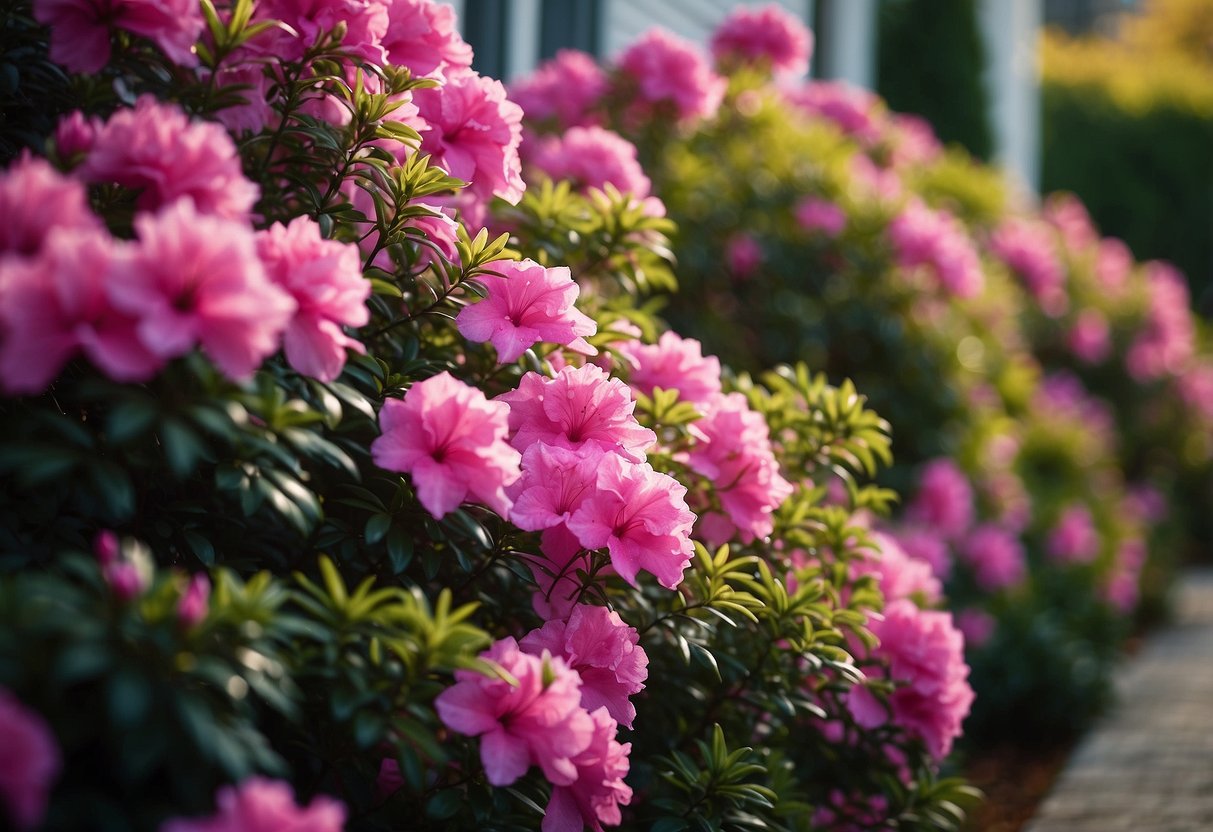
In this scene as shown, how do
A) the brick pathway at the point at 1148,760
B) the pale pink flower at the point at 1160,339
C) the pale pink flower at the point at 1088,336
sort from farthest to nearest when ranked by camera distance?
the pale pink flower at the point at 1160,339 < the pale pink flower at the point at 1088,336 < the brick pathway at the point at 1148,760

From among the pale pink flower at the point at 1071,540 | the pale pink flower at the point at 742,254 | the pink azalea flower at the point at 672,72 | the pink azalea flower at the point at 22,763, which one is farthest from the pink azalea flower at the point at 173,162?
the pale pink flower at the point at 1071,540

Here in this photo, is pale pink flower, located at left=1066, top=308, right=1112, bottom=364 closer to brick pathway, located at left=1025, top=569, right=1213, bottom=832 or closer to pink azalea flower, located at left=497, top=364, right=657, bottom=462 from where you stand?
brick pathway, located at left=1025, top=569, right=1213, bottom=832

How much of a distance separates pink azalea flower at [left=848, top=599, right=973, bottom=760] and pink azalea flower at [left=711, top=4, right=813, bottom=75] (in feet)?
8.43

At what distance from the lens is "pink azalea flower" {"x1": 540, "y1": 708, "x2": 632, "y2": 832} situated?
157cm

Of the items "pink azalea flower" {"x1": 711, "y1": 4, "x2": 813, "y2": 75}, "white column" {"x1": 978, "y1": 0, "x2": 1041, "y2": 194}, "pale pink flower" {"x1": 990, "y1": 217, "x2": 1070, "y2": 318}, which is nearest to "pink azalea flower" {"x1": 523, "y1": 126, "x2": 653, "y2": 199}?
"pink azalea flower" {"x1": 711, "y1": 4, "x2": 813, "y2": 75}

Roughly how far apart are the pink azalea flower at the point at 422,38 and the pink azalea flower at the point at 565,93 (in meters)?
1.82

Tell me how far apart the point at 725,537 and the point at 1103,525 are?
14.6ft

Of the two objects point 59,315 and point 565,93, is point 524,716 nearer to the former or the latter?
point 59,315

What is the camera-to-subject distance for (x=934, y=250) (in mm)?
4453

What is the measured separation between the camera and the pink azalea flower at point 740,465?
2.05m

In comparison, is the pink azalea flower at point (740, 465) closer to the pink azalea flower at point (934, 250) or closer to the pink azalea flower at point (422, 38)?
the pink azalea flower at point (422, 38)

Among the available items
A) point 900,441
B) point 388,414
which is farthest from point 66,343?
point 900,441

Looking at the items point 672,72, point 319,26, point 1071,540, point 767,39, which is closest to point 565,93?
point 672,72

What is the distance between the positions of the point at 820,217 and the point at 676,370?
2476 millimetres
